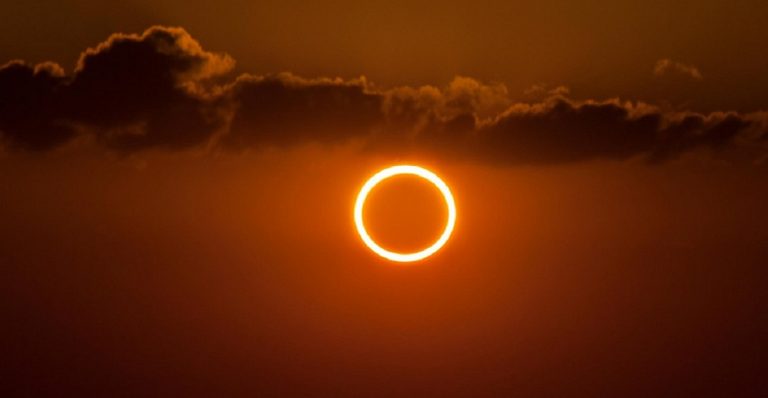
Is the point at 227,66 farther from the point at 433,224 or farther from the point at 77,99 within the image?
the point at 433,224

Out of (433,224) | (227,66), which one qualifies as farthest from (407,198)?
(227,66)

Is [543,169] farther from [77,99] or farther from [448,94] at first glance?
[77,99]

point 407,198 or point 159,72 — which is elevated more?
point 159,72

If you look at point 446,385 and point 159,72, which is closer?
point 159,72

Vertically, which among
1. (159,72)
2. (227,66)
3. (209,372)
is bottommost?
(209,372)

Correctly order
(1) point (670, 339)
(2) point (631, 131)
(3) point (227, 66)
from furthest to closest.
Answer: (1) point (670, 339) → (2) point (631, 131) → (3) point (227, 66)

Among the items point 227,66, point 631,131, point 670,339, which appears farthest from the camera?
point 670,339
